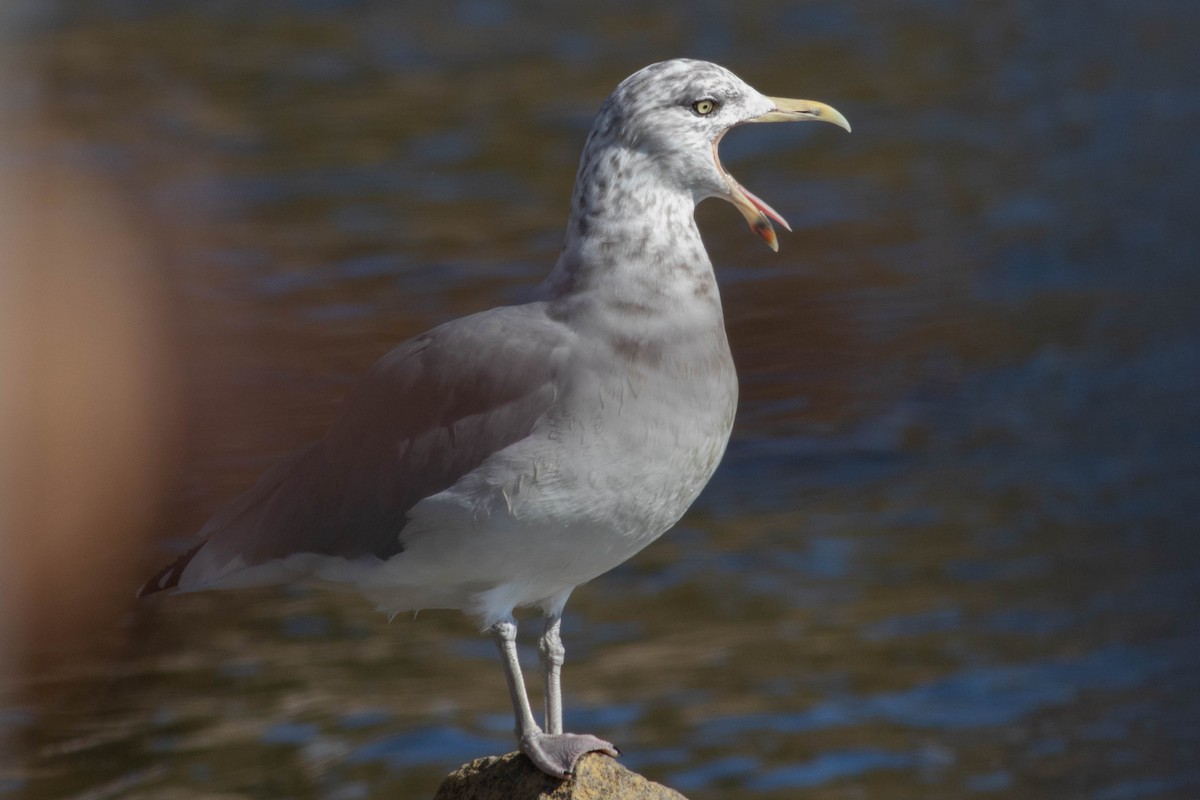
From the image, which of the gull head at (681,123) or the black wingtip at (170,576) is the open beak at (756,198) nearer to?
the gull head at (681,123)

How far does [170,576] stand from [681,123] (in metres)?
1.84

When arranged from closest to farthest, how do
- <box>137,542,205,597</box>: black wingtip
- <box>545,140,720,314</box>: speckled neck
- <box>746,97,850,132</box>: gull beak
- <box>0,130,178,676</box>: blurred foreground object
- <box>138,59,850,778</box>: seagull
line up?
1. <box>138,59,850,778</box>: seagull
2. <box>545,140,720,314</box>: speckled neck
3. <box>746,97,850,132</box>: gull beak
4. <box>137,542,205,597</box>: black wingtip
5. <box>0,130,178,676</box>: blurred foreground object

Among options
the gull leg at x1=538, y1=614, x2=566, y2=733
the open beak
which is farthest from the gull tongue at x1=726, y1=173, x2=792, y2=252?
the gull leg at x1=538, y1=614, x2=566, y2=733

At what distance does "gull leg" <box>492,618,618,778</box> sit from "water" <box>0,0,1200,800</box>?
14.5 feet

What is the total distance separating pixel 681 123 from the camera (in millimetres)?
4352

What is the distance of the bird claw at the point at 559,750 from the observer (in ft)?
14.5

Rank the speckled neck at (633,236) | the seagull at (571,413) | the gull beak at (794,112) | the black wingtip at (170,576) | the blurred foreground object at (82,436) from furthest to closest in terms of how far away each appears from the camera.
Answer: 1. the blurred foreground object at (82,436)
2. the black wingtip at (170,576)
3. the gull beak at (794,112)
4. the speckled neck at (633,236)
5. the seagull at (571,413)

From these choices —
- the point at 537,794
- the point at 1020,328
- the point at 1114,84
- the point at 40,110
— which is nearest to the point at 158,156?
the point at 40,110

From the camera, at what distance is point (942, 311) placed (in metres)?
14.6

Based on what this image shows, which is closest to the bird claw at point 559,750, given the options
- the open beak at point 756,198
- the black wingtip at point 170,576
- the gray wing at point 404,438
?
the gray wing at point 404,438

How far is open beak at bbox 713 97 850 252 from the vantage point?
174 inches

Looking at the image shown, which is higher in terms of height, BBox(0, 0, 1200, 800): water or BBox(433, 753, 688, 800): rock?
BBox(0, 0, 1200, 800): water

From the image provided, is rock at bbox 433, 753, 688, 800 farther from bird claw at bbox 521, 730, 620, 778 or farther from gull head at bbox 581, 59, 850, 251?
gull head at bbox 581, 59, 850, 251

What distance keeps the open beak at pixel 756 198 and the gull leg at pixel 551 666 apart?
111 cm
